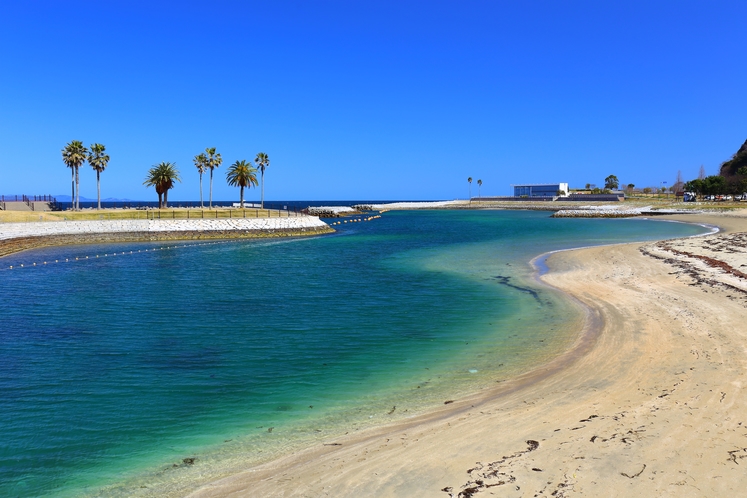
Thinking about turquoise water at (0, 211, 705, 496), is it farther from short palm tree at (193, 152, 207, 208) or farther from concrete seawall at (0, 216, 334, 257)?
short palm tree at (193, 152, 207, 208)

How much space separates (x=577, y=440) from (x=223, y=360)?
376 inches

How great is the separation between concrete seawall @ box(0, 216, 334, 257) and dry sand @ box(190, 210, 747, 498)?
4516 centimetres

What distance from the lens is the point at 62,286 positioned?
2697 cm

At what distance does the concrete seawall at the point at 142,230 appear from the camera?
156ft

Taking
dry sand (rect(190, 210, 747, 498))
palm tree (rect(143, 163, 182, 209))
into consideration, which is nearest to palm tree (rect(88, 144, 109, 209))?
palm tree (rect(143, 163, 182, 209))

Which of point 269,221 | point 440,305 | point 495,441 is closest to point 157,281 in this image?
point 440,305

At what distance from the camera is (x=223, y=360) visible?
1405cm

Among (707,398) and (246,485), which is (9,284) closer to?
(246,485)

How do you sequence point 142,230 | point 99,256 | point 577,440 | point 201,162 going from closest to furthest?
point 577,440
point 99,256
point 142,230
point 201,162

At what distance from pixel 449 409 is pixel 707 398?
5057 mm

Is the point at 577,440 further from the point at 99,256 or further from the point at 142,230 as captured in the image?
the point at 142,230

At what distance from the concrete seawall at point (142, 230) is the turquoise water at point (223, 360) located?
63.8ft

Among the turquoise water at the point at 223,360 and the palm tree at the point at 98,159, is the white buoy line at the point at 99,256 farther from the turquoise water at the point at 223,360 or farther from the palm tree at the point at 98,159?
the palm tree at the point at 98,159

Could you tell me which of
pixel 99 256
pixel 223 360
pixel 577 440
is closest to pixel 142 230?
pixel 99 256
